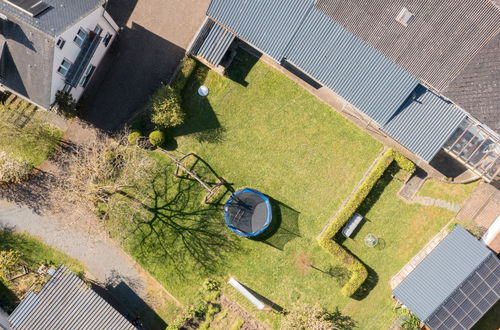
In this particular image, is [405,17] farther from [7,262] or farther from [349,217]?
[7,262]

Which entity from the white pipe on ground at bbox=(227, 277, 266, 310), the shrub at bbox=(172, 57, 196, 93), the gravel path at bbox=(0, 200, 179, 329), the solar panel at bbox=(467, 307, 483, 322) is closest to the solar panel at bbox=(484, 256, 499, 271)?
the solar panel at bbox=(467, 307, 483, 322)

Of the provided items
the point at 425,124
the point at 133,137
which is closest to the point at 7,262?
the point at 133,137

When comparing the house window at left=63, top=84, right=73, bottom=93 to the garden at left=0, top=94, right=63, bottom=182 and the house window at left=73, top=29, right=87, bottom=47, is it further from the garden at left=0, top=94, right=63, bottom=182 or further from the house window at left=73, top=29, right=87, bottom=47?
the garden at left=0, top=94, right=63, bottom=182

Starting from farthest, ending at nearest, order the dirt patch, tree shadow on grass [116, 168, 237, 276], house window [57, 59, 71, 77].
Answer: the dirt patch, tree shadow on grass [116, 168, 237, 276], house window [57, 59, 71, 77]

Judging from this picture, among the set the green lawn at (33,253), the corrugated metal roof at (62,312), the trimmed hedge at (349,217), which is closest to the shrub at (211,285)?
the corrugated metal roof at (62,312)

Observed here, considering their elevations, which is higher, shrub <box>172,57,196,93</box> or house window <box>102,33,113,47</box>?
shrub <box>172,57,196,93</box>

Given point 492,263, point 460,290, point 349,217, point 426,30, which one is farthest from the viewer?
point 349,217

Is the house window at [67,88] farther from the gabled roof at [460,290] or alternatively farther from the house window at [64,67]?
the gabled roof at [460,290]
